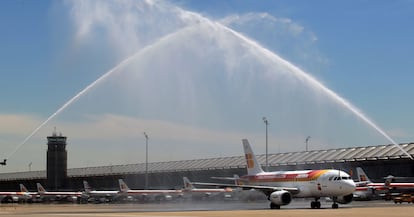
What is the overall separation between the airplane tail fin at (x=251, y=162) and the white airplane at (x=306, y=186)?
Result: 4.52 feet

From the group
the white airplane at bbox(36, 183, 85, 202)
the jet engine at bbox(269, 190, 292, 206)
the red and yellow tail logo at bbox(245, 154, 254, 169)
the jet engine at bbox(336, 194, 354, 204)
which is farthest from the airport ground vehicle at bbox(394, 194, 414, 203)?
the white airplane at bbox(36, 183, 85, 202)

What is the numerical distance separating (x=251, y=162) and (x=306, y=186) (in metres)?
12.9

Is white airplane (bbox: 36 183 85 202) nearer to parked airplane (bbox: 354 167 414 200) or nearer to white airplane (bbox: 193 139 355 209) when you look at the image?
parked airplane (bbox: 354 167 414 200)

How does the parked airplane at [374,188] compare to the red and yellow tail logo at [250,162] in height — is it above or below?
below

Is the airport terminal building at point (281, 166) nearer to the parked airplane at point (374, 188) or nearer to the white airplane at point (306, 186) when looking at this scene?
the parked airplane at point (374, 188)

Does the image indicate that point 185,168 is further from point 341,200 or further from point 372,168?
point 341,200

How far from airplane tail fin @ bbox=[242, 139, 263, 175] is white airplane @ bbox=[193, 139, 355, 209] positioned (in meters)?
1.38

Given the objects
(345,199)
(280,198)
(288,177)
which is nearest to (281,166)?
(288,177)

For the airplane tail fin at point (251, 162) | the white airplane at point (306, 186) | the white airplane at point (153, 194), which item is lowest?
the white airplane at point (153, 194)

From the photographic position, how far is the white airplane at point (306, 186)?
6550 cm

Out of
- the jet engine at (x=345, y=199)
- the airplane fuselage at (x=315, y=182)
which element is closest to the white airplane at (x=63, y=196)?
the airplane fuselage at (x=315, y=182)

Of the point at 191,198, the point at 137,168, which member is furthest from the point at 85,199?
the point at 137,168

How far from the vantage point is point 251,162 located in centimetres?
8088

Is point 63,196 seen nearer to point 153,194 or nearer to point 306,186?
point 153,194
